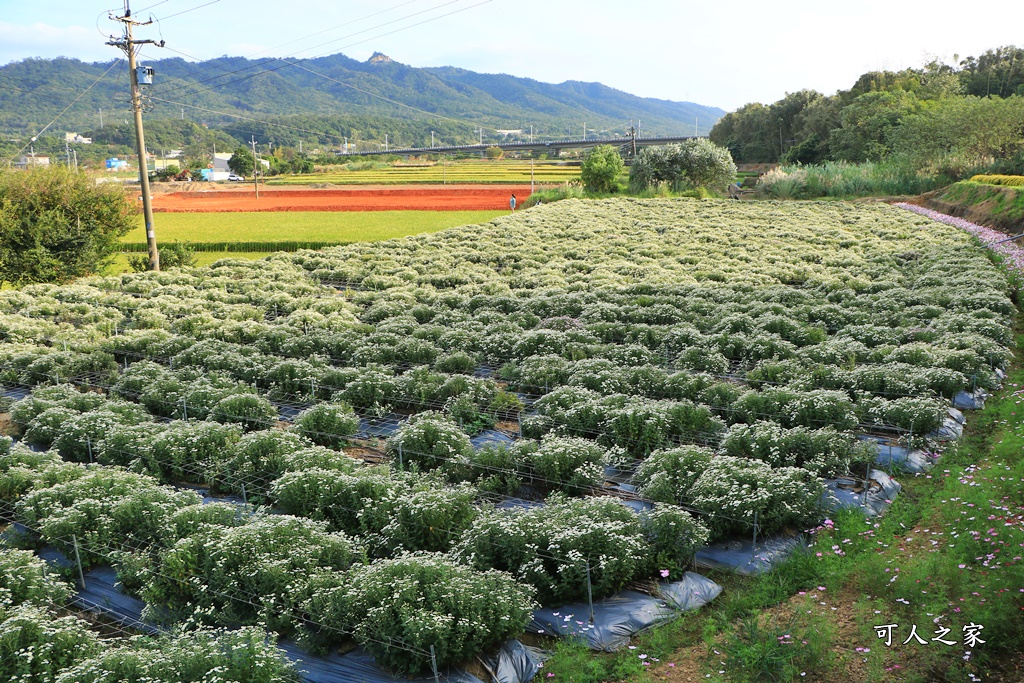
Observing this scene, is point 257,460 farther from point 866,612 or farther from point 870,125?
point 870,125

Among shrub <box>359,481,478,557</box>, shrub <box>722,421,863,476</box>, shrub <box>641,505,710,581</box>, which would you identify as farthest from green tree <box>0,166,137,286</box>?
shrub <box>641,505,710,581</box>

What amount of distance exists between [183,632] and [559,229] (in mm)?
35837

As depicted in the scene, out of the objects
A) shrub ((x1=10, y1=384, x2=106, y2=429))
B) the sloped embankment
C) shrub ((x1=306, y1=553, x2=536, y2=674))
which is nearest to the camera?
shrub ((x1=306, y1=553, x2=536, y2=674))

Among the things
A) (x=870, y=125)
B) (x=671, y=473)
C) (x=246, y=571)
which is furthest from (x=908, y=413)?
(x=870, y=125)

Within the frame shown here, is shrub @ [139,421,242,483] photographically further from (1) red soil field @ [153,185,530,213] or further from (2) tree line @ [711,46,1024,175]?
(2) tree line @ [711,46,1024,175]

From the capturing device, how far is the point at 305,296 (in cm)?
2505

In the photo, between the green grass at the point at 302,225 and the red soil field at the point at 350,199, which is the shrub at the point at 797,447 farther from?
the red soil field at the point at 350,199

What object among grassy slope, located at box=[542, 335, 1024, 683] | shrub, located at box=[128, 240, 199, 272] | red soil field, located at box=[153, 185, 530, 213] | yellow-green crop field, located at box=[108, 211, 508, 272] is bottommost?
grassy slope, located at box=[542, 335, 1024, 683]

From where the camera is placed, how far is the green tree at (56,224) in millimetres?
29797

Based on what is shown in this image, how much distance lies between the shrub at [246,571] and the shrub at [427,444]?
273 centimetres

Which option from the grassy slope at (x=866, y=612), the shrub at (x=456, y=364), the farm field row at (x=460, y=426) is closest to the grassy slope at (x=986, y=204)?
the farm field row at (x=460, y=426)

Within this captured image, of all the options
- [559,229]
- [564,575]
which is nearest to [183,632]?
[564,575]

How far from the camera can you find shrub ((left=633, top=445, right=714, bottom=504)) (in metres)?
9.27

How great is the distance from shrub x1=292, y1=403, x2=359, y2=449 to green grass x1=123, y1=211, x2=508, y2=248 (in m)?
32.2
